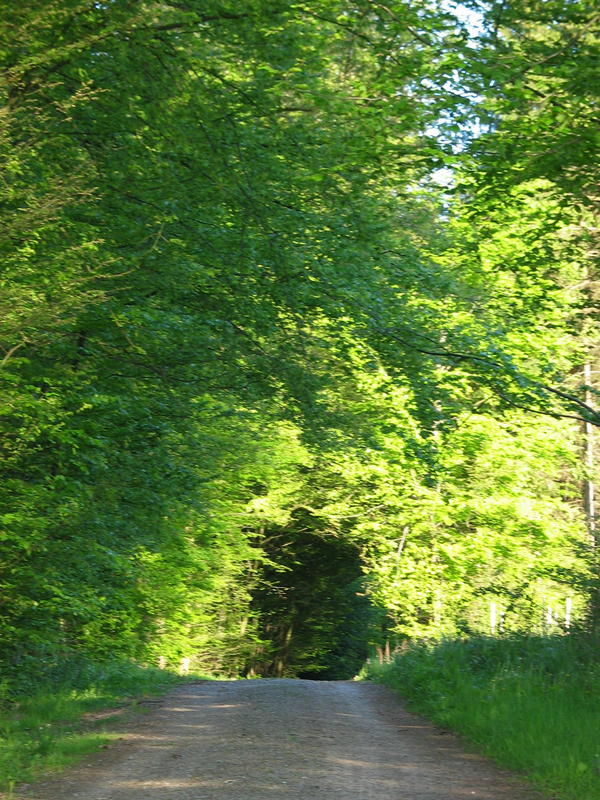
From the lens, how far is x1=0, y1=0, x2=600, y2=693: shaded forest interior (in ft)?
34.4

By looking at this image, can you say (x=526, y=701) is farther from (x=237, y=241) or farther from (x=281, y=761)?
(x=237, y=241)

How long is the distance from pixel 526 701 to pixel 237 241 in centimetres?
636

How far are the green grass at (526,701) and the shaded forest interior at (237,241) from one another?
61 centimetres

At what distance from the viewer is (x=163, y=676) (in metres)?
19.3

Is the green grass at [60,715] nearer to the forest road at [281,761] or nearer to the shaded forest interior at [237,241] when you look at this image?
the forest road at [281,761]

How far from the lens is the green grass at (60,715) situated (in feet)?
29.9

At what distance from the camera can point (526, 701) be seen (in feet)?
35.4

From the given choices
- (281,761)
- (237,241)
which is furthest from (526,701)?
(237,241)

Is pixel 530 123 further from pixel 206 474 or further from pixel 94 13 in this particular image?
pixel 206 474

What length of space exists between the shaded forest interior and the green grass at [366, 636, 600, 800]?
61cm

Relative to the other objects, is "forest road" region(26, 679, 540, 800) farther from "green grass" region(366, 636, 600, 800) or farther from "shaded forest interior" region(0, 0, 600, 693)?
"shaded forest interior" region(0, 0, 600, 693)

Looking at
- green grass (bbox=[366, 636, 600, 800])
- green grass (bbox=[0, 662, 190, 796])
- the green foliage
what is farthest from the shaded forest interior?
green grass (bbox=[366, 636, 600, 800])

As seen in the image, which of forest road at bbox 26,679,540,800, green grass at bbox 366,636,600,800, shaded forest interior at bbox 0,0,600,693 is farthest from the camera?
shaded forest interior at bbox 0,0,600,693

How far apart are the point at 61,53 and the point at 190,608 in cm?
2067
